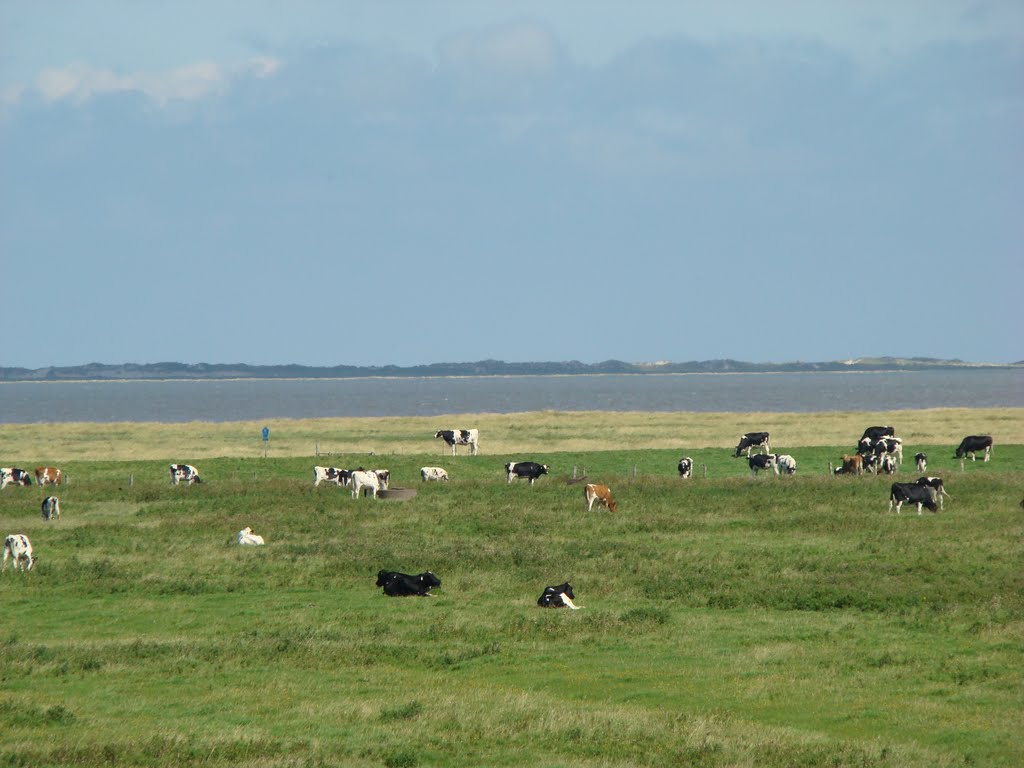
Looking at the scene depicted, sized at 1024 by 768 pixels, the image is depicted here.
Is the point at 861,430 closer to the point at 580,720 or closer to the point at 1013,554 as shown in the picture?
the point at 1013,554

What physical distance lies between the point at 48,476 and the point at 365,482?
14.1 metres

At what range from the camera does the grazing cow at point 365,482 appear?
42.4m

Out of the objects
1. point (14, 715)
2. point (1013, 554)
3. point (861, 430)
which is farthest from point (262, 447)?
point (14, 715)

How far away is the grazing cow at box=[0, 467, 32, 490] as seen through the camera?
1857 inches

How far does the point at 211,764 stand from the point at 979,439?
45.4m

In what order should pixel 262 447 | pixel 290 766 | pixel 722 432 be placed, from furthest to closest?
pixel 722 432, pixel 262 447, pixel 290 766

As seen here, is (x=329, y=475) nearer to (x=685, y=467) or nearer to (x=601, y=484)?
(x=601, y=484)

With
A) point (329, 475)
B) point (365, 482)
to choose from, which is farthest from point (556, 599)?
point (329, 475)

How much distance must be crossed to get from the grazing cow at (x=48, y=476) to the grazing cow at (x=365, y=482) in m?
13.0

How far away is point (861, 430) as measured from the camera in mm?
74438

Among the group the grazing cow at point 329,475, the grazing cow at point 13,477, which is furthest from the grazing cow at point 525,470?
the grazing cow at point 13,477

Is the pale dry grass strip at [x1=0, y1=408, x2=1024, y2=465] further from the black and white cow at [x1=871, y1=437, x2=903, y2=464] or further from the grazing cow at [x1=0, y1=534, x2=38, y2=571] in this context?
the grazing cow at [x1=0, y1=534, x2=38, y2=571]

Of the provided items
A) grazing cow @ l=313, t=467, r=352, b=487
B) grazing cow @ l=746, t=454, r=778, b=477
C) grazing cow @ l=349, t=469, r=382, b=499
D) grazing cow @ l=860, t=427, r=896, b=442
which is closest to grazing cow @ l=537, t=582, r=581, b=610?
grazing cow @ l=349, t=469, r=382, b=499

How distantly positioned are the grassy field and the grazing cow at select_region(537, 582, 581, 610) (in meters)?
0.39
